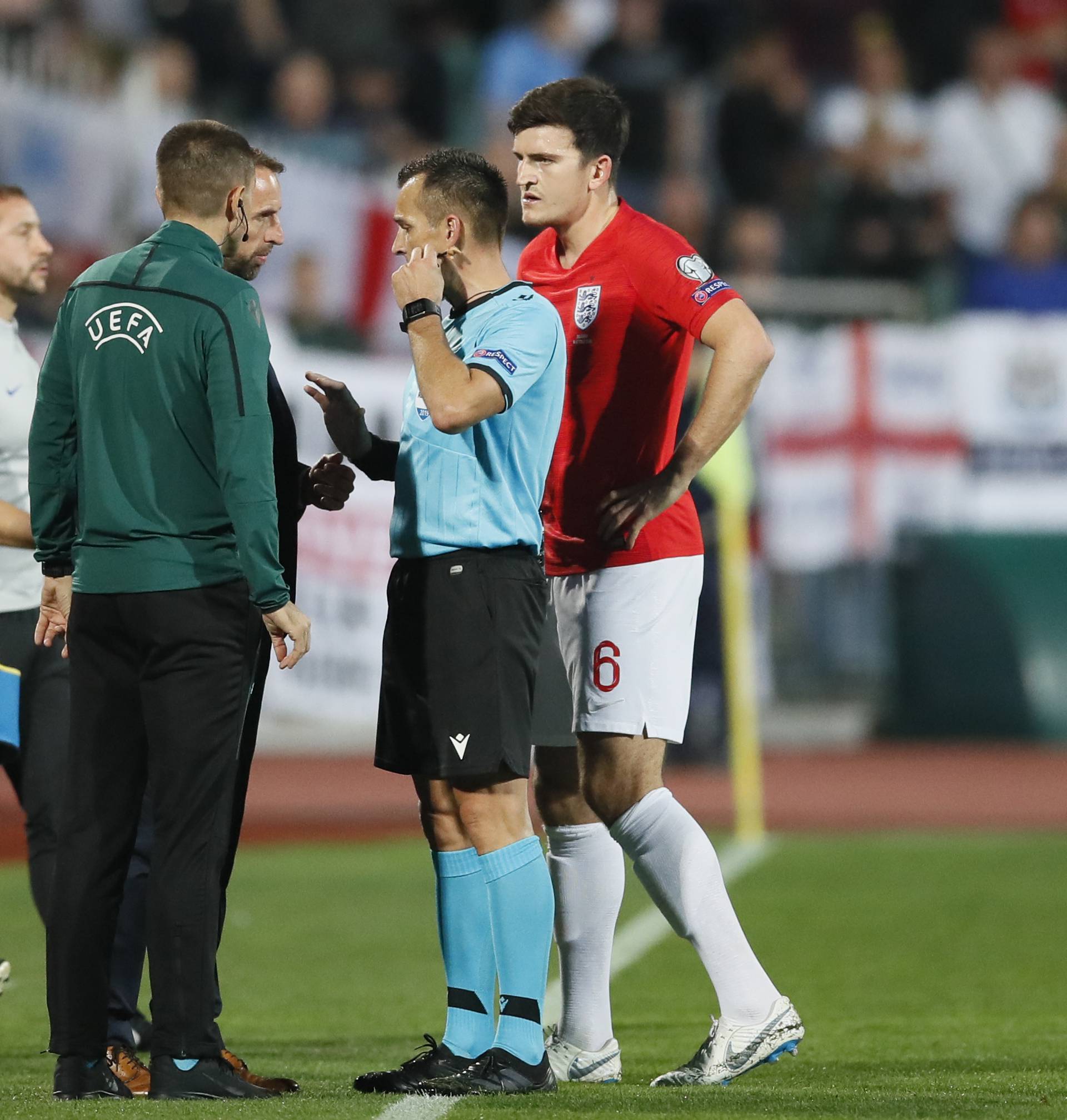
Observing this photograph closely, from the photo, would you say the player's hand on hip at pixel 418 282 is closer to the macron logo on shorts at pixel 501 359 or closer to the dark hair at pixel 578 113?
the macron logo on shorts at pixel 501 359

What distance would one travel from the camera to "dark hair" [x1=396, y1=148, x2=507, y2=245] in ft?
17.1

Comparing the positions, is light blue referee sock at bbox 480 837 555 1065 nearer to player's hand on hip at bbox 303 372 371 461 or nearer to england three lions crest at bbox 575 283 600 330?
player's hand on hip at bbox 303 372 371 461

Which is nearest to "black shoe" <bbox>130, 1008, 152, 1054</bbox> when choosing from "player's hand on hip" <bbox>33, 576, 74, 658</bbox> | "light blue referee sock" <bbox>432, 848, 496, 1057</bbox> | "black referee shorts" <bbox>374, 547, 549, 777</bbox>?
"light blue referee sock" <bbox>432, 848, 496, 1057</bbox>

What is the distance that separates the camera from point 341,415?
5.32 m

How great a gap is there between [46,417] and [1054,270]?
12898 mm

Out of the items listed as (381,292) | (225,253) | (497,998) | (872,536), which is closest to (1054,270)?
(872,536)

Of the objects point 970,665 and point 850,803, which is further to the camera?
point 970,665

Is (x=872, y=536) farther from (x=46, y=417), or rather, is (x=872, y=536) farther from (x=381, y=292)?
(x=46, y=417)

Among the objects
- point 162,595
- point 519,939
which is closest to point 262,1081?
point 519,939

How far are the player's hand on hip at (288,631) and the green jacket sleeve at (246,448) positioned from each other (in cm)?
2

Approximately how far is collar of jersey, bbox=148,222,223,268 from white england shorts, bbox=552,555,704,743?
138 cm

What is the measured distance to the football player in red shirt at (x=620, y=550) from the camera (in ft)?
18.3

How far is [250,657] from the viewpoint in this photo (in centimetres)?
512

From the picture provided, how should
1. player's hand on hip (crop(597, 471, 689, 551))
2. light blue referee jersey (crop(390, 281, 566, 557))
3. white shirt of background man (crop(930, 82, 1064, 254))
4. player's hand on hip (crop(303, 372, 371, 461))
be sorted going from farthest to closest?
white shirt of background man (crop(930, 82, 1064, 254)), player's hand on hip (crop(597, 471, 689, 551)), player's hand on hip (crop(303, 372, 371, 461)), light blue referee jersey (crop(390, 281, 566, 557))
